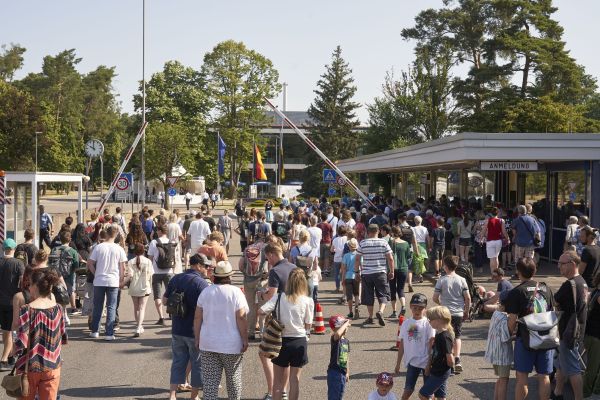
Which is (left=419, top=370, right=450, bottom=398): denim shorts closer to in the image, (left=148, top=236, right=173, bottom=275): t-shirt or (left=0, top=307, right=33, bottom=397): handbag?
(left=0, top=307, right=33, bottom=397): handbag

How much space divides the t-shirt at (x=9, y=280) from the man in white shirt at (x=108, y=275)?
6.01 ft

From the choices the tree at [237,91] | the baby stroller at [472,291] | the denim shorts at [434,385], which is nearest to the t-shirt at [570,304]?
the denim shorts at [434,385]

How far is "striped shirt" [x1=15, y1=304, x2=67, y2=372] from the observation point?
682cm

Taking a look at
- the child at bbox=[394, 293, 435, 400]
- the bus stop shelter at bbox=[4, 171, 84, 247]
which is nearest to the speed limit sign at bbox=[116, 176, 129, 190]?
the bus stop shelter at bbox=[4, 171, 84, 247]

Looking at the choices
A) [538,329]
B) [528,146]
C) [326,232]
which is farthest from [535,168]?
[538,329]

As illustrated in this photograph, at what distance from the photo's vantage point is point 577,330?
7.71m

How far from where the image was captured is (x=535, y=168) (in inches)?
770

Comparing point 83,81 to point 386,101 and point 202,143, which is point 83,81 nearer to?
point 202,143

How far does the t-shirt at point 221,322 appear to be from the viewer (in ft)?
23.5

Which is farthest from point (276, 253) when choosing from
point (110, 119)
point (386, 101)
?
point (110, 119)

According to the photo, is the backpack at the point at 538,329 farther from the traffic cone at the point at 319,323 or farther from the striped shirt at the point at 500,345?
the traffic cone at the point at 319,323

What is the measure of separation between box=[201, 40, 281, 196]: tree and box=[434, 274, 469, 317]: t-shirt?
57.8m

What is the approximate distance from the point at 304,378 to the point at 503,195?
16.6 m

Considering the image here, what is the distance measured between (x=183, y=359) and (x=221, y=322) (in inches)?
56.6
